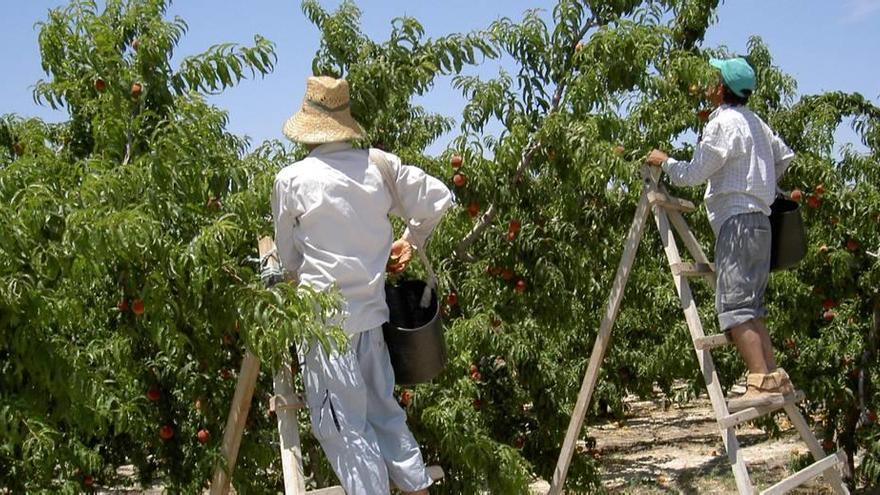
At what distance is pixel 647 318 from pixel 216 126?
613 centimetres

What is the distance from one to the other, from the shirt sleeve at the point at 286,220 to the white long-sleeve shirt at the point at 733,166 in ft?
5.81

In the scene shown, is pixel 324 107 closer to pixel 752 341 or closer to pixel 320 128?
pixel 320 128

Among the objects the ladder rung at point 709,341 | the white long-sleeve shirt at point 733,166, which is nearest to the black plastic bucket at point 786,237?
the white long-sleeve shirt at point 733,166

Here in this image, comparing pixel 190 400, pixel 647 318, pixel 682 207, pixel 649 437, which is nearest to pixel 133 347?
pixel 190 400

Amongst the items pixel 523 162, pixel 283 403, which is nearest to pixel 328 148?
pixel 283 403

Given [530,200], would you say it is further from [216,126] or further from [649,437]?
[649,437]

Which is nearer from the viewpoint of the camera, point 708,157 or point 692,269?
point 708,157

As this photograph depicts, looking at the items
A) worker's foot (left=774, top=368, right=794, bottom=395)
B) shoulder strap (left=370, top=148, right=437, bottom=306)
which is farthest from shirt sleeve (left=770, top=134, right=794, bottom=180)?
shoulder strap (left=370, top=148, right=437, bottom=306)

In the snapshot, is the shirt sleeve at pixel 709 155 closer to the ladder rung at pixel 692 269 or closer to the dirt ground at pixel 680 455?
the ladder rung at pixel 692 269

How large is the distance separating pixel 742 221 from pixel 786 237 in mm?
296

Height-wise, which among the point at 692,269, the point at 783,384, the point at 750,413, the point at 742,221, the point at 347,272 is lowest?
the point at 750,413

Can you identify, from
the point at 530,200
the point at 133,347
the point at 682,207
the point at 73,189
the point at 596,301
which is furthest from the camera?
the point at 596,301

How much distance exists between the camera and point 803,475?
186 inches

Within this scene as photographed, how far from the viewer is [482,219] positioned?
5.14 m
